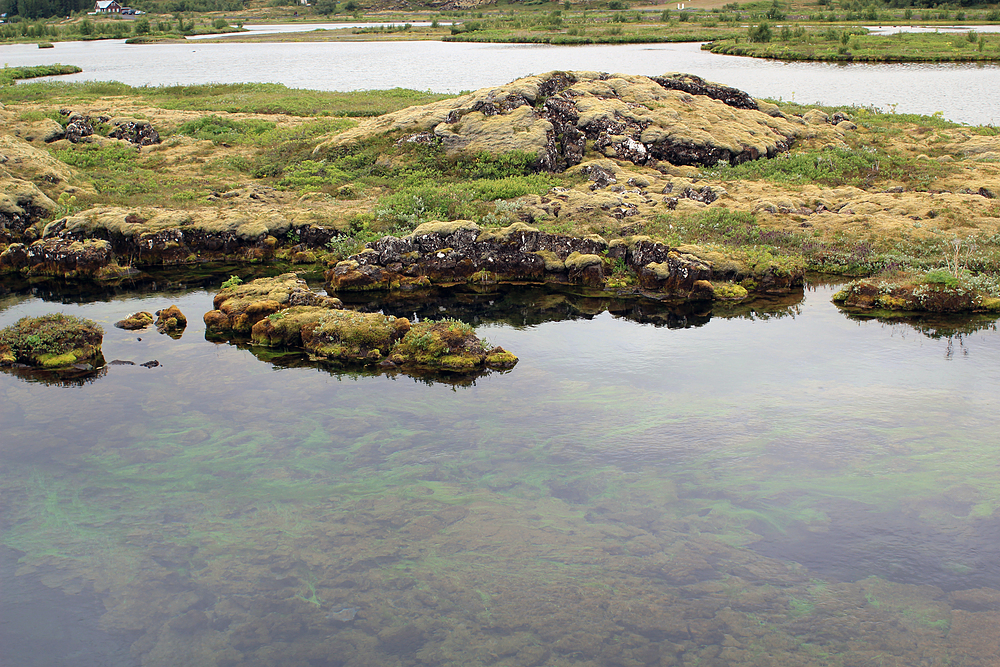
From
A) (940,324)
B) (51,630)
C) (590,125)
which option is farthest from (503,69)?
(51,630)

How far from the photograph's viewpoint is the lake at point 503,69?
191 ft

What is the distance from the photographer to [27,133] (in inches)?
1634

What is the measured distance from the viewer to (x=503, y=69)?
7800 cm

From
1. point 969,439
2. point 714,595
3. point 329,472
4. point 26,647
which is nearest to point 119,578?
point 26,647

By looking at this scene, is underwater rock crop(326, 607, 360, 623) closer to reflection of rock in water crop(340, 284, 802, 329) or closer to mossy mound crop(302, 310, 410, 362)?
mossy mound crop(302, 310, 410, 362)

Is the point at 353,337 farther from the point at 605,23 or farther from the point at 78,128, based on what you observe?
the point at 605,23

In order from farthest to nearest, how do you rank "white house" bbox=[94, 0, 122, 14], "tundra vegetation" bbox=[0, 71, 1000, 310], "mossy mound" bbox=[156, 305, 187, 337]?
"white house" bbox=[94, 0, 122, 14]
"tundra vegetation" bbox=[0, 71, 1000, 310]
"mossy mound" bbox=[156, 305, 187, 337]

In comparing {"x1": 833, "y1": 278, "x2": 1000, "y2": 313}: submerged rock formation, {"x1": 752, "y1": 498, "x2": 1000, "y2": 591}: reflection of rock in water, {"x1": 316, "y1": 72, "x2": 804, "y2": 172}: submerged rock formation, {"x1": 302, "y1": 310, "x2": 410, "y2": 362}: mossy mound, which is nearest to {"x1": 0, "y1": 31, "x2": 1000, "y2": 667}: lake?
{"x1": 752, "y1": 498, "x2": 1000, "y2": 591}: reflection of rock in water

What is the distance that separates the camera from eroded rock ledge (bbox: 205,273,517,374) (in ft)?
69.4

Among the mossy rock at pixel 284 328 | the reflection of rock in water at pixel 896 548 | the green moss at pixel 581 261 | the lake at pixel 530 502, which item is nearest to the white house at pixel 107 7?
the lake at pixel 530 502

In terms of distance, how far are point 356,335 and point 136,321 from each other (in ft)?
25.3

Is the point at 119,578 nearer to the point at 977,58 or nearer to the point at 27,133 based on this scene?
the point at 27,133

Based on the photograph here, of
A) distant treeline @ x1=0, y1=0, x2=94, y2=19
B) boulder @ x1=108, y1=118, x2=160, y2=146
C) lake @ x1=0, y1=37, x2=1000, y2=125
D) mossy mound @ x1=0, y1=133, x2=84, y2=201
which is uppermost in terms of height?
distant treeline @ x1=0, y1=0, x2=94, y2=19

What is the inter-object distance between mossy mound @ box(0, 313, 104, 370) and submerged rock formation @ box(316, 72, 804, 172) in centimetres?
1995
